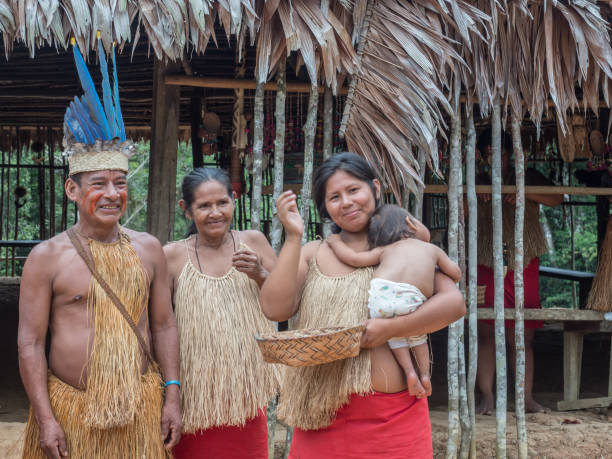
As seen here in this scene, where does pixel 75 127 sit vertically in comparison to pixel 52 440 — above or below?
above

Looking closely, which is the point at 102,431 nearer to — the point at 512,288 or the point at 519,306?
the point at 519,306

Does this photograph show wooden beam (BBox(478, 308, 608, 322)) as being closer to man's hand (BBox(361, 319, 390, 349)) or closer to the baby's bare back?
the baby's bare back

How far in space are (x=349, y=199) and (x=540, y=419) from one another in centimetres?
334

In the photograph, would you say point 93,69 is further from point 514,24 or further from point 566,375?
point 566,375

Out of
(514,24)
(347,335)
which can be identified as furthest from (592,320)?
(347,335)

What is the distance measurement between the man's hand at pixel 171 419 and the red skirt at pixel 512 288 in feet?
10.3

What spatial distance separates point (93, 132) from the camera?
2428mm

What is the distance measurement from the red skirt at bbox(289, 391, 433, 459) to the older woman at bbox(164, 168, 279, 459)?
A: 0.49 metres

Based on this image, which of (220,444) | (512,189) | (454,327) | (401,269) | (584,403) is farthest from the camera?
(584,403)

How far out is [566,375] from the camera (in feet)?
17.6

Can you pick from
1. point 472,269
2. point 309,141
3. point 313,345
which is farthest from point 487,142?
point 313,345

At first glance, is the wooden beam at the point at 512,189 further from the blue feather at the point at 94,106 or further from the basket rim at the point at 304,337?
the basket rim at the point at 304,337

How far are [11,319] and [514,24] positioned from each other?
6721 mm

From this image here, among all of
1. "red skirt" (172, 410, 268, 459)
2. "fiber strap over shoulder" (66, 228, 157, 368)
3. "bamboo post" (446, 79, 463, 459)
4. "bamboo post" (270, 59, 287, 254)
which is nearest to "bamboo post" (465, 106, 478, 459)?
"bamboo post" (446, 79, 463, 459)
